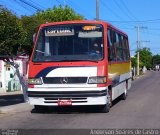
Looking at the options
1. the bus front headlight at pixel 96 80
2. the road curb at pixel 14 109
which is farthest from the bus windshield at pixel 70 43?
the road curb at pixel 14 109

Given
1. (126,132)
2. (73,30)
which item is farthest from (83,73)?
(126,132)

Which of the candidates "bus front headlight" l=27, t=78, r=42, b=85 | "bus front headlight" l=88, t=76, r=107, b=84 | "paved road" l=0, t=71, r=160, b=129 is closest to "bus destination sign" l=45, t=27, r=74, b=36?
"bus front headlight" l=27, t=78, r=42, b=85

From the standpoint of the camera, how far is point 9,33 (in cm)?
1878

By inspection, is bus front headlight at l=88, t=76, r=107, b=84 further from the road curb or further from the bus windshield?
the road curb

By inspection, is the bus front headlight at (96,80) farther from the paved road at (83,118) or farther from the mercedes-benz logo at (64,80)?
the paved road at (83,118)

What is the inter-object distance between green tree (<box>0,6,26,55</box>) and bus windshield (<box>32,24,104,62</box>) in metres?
3.54

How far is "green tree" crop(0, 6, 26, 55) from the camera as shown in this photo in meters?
18.4

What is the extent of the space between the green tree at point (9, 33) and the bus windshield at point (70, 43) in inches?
140

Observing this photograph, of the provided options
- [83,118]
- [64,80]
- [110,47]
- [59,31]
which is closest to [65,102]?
[64,80]

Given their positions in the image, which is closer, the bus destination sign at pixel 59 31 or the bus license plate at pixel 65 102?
the bus license plate at pixel 65 102

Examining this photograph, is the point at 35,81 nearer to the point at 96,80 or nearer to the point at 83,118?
the point at 96,80

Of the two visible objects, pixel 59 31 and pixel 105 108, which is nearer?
pixel 105 108

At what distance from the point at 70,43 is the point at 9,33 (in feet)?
15.5

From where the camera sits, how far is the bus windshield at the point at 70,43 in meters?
14.6
